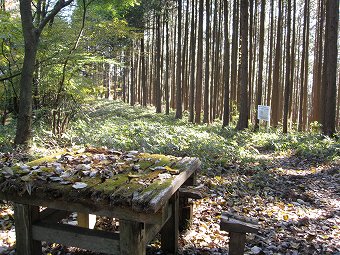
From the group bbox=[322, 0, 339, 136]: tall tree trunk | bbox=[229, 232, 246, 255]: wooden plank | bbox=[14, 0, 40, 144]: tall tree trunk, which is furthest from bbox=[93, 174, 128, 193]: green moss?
bbox=[322, 0, 339, 136]: tall tree trunk

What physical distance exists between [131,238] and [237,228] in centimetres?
116

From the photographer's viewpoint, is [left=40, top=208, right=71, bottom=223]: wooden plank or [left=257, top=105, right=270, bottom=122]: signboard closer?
[left=40, top=208, right=71, bottom=223]: wooden plank

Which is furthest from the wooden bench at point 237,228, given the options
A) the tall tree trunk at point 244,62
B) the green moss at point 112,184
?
the tall tree trunk at point 244,62

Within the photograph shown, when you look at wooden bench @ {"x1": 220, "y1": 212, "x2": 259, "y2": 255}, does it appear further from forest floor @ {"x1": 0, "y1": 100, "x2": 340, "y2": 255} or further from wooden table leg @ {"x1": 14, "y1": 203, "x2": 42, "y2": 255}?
wooden table leg @ {"x1": 14, "y1": 203, "x2": 42, "y2": 255}

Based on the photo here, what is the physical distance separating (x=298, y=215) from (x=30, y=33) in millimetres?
6821

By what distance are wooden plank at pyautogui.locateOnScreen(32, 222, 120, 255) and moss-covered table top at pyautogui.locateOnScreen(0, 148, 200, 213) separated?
16.3 inches

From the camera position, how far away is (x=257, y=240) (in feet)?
14.1

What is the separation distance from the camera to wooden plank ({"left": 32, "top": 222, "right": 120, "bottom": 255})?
2.87 meters

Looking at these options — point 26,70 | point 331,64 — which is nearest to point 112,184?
point 26,70

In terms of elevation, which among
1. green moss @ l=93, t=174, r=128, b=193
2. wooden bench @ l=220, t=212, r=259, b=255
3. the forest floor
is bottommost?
the forest floor

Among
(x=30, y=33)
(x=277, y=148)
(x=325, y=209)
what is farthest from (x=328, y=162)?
(x=30, y=33)

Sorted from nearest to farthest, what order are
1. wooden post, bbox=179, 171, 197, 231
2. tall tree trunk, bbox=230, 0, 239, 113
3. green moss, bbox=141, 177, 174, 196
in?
1. green moss, bbox=141, 177, 174, 196
2. wooden post, bbox=179, 171, 197, 231
3. tall tree trunk, bbox=230, 0, 239, 113

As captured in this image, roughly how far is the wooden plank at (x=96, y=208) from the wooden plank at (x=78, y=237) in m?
0.35

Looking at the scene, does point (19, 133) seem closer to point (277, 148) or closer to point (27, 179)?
point (27, 179)
